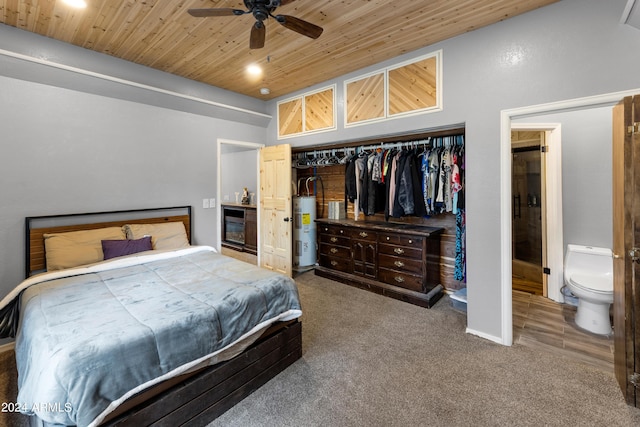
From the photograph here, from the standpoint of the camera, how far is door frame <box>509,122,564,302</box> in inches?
134

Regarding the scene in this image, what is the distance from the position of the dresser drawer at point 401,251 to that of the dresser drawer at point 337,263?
1.90 ft

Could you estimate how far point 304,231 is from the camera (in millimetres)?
4746

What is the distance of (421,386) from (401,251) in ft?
5.68

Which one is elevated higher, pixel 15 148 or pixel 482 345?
pixel 15 148

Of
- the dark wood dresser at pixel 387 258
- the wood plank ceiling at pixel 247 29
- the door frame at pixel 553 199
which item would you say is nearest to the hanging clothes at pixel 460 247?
the dark wood dresser at pixel 387 258

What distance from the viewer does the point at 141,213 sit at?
3.47 metres

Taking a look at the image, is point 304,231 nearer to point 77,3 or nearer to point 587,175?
point 77,3

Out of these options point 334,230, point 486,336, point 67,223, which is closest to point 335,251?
point 334,230

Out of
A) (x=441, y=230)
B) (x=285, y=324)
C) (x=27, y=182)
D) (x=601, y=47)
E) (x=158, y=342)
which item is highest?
(x=601, y=47)

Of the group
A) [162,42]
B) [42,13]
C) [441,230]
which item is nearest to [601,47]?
[441,230]

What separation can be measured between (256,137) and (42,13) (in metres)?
2.67

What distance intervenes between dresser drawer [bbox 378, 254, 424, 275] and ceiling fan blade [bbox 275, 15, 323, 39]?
8.54 feet

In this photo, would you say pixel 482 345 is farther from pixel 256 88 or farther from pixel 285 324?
pixel 256 88

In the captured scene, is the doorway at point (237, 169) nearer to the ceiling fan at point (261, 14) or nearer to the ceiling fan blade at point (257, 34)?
the ceiling fan blade at point (257, 34)
